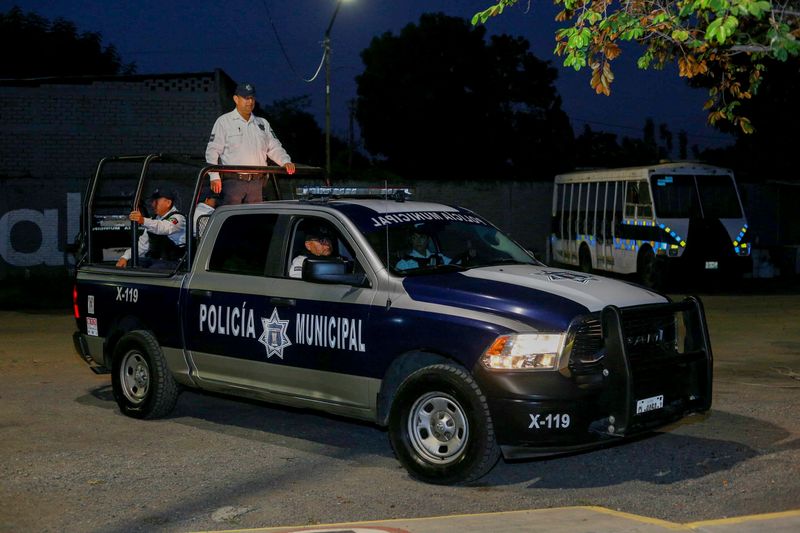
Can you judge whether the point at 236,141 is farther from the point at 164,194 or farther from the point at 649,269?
the point at 649,269

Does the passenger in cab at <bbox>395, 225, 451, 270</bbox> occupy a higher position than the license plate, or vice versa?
the passenger in cab at <bbox>395, 225, 451, 270</bbox>

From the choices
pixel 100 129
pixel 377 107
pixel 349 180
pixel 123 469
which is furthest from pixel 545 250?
pixel 377 107

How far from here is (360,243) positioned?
302 inches

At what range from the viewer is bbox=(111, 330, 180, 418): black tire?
8938 mm

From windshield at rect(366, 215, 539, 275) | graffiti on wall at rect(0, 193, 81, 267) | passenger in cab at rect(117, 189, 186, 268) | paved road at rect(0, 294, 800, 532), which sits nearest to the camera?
paved road at rect(0, 294, 800, 532)

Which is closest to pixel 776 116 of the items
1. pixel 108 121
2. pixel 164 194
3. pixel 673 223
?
pixel 673 223

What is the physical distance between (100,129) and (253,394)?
74.9 feet

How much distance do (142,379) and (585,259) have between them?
1980 cm

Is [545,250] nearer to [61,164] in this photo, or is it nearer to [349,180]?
[349,180]

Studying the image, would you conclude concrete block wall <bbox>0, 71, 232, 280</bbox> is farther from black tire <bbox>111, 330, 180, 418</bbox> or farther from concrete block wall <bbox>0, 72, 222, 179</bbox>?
black tire <bbox>111, 330, 180, 418</bbox>

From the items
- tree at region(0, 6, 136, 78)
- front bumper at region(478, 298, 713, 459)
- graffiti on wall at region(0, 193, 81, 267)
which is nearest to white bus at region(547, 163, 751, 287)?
graffiti on wall at region(0, 193, 81, 267)

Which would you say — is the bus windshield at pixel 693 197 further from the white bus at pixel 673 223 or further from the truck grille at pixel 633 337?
the truck grille at pixel 633 337

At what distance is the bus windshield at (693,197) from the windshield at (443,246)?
15657 mm

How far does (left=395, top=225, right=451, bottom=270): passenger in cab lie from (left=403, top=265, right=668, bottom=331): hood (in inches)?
12.2
